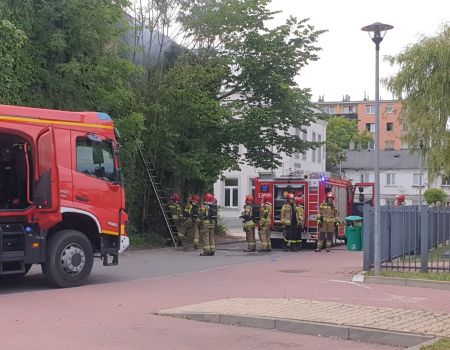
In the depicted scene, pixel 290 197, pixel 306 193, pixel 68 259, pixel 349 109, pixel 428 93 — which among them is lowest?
pixel 68 259

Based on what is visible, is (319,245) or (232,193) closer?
(319,245)

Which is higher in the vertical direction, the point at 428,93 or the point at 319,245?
the point at 428,93

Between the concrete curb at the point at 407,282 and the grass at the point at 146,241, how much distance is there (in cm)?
1080

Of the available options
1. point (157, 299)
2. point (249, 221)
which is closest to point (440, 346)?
point (157, 299)

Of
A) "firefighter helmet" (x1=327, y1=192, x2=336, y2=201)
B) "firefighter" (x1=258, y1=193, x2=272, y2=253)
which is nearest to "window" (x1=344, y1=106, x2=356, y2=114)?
"firefighter helmet" (x1=327, y1=192, x2=336, y2=201)

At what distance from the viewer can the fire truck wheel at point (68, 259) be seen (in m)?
12.0

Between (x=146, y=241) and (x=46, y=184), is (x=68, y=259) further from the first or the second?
(x=146, y=241)

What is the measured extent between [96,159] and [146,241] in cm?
1040

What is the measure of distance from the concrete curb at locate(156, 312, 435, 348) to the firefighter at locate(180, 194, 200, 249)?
13.1m

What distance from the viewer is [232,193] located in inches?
1954

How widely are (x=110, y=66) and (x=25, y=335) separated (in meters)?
12.6

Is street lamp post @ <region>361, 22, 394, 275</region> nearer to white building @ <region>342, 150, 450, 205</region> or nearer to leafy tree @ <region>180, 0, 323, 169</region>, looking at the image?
leafy tree @ <region>180, 0, 323, 169</region>

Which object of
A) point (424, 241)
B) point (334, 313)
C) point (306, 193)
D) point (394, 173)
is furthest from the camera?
point (394, 173)

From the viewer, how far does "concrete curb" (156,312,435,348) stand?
7.34 meters
